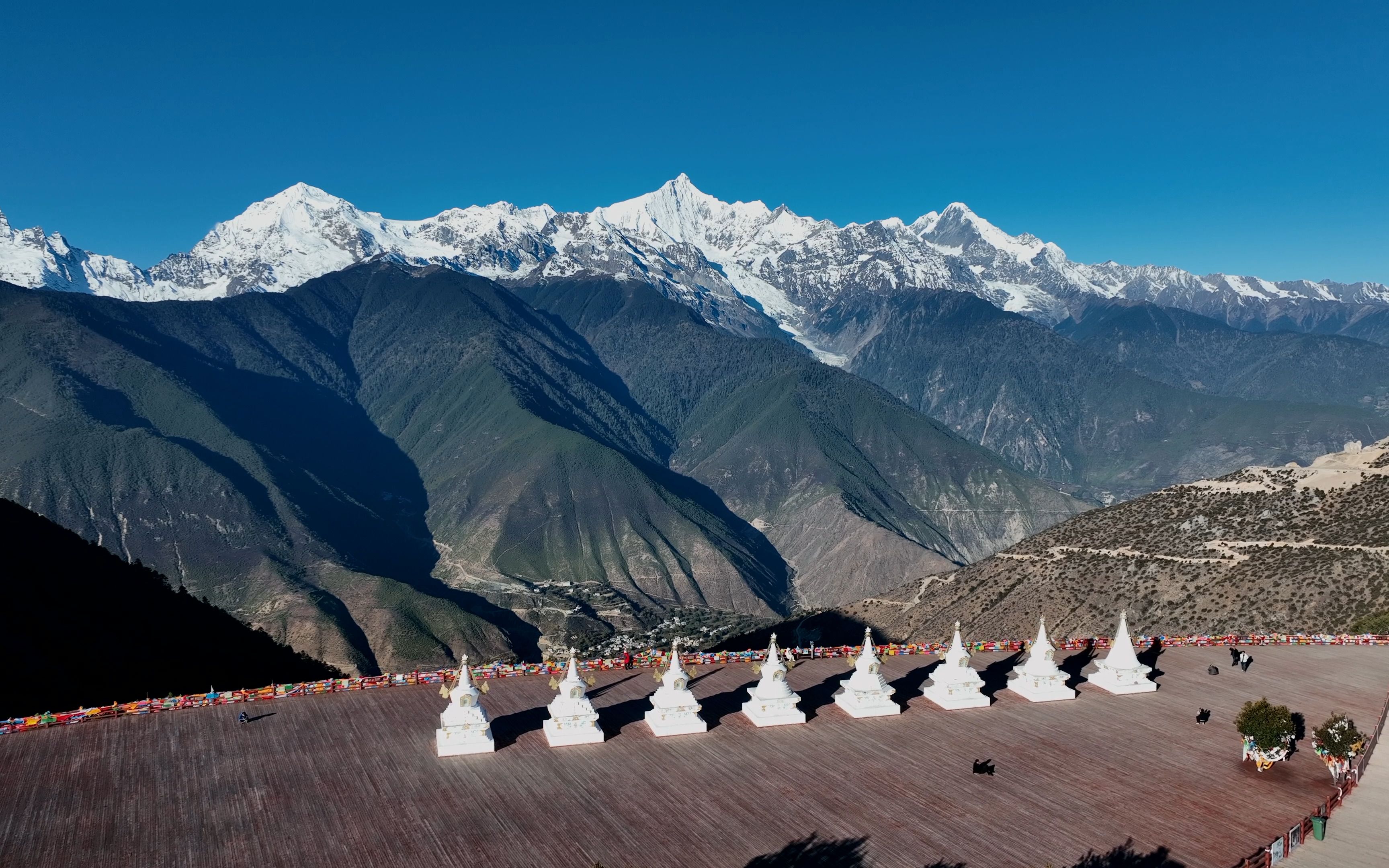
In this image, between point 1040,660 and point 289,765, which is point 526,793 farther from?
point 1040,660

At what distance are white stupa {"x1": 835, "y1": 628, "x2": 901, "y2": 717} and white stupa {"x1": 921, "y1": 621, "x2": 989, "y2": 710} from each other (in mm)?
3324

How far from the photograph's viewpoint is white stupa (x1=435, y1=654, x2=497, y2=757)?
5525 cm

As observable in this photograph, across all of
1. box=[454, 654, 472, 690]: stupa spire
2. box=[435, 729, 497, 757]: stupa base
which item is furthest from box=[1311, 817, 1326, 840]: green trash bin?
box=[454, 654, 472, 690]: stupa spire

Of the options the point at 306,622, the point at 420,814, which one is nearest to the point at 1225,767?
the point at 420,814

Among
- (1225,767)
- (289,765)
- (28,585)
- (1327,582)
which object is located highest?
(28,585)

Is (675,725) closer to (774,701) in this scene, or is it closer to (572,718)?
(572,718)

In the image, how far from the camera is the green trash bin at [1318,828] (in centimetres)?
4609

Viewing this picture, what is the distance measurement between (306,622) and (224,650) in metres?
97.1

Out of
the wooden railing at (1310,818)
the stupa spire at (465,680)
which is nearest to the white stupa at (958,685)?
the wooden railing at (1310,818)

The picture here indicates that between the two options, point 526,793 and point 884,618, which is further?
point 884,618

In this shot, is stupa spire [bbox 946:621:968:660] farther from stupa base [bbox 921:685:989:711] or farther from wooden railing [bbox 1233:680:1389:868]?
wooden railing [bbox 1233:680:1389:868]

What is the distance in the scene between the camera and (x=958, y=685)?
66188mm

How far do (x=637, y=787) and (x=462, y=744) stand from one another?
399 inches

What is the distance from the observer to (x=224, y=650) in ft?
332
